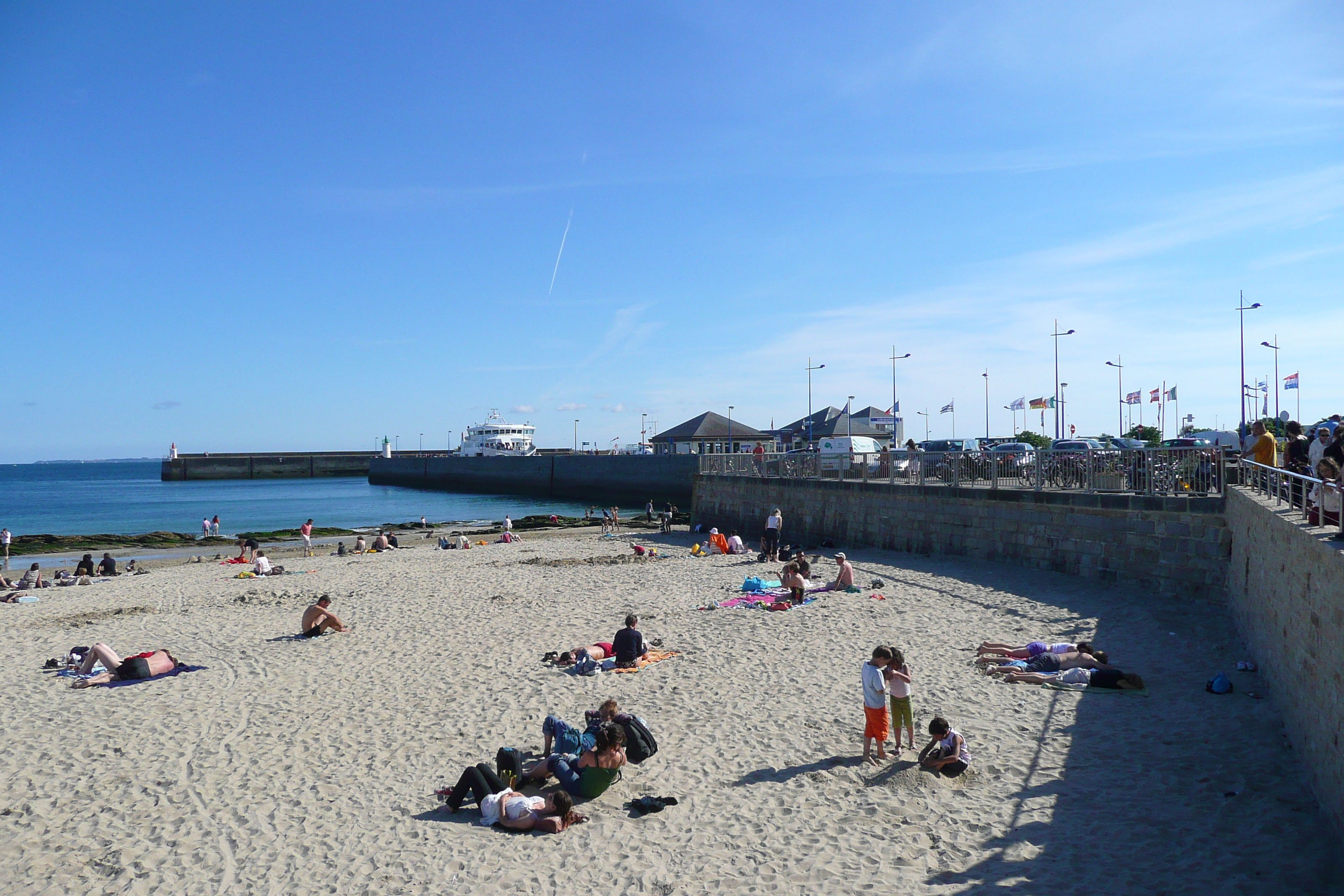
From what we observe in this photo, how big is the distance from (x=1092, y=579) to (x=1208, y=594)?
7.33ft

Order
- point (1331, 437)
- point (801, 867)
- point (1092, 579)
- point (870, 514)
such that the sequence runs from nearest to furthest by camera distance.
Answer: point (801, 867)
point (1331, 437)
point (1092, 579)
point (870, 514)

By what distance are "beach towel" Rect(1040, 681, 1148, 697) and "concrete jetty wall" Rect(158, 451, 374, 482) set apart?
11171 centimetres

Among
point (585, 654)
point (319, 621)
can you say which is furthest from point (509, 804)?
point (319, 621)

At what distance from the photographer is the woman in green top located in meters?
6.72

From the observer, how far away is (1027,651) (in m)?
10.0

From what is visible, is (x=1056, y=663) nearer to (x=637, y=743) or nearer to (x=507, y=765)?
(x=637, y=743)

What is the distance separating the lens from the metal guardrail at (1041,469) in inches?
523

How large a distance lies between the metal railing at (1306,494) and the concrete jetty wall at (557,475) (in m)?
29.4

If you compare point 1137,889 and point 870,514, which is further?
point 870,514

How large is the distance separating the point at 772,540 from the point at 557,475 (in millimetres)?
46632

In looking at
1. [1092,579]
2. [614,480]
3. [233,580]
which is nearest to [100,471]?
[614,480]

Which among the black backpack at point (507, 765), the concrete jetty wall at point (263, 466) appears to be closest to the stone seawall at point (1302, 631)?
the black backpack at point (507, 765)

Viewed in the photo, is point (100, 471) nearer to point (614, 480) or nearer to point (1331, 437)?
point (614, 480)

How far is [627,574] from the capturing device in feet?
63.9
